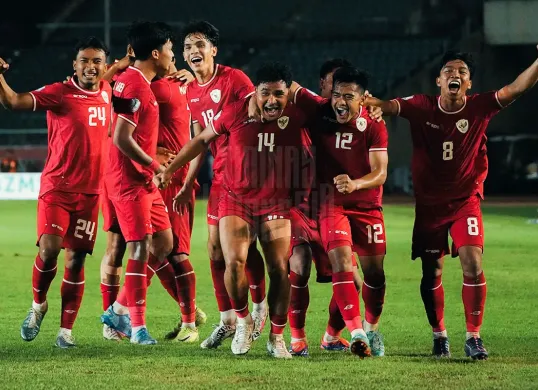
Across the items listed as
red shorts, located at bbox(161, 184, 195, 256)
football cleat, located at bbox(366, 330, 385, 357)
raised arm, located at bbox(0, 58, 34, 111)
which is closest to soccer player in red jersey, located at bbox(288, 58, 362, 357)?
football cleat, located at bbox(366, 330, 385, 357)

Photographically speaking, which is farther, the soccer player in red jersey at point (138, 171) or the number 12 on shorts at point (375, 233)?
the soccer player in red jersey at point (138, 171)

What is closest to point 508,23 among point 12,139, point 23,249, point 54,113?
point 12,139

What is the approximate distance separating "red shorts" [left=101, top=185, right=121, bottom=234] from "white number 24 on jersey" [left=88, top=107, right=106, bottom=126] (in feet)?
1.72

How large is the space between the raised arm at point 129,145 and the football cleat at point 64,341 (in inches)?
50.1

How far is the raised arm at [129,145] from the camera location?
748 centimetres

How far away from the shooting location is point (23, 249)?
1552 cm

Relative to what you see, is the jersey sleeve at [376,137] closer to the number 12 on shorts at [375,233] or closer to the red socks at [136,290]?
the number 12 on shorts at [375,233]

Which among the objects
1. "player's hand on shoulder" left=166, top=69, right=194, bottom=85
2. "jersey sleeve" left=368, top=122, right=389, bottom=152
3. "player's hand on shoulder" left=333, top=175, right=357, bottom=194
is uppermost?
"player's hand on shoulder" left=166, top=69, right=194, bottom=85

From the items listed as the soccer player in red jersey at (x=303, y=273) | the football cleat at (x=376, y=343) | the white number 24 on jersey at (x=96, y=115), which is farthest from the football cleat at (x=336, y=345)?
the white number 24 on jersey at (x=96, y=115)

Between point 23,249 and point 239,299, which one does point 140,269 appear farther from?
point 23,249

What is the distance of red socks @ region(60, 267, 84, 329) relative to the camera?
758cm

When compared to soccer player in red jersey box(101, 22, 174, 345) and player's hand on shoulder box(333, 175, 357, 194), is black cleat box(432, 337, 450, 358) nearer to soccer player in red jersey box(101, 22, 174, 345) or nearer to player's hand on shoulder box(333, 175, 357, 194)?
player's hand on shoulder box(333, 175, 357, 194)

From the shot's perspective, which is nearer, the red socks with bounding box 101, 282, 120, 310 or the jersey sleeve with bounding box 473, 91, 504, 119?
the jersey sleeve with bounding box 473, 91, 504, 119

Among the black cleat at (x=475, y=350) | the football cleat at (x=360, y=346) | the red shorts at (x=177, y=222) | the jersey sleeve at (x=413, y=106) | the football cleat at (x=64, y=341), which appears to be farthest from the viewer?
the red shorts at (x=177, y=222)
